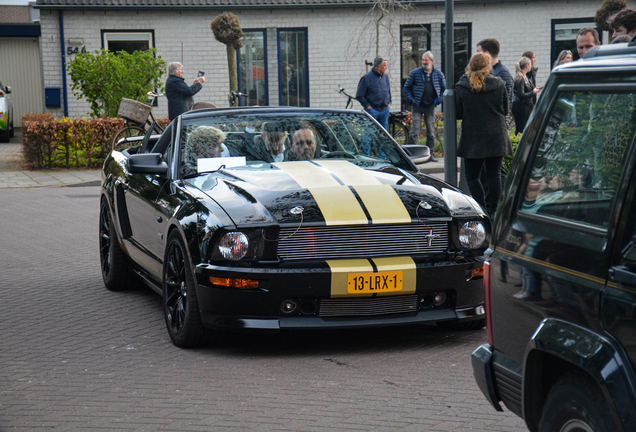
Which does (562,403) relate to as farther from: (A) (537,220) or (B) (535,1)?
(B) (535,1)

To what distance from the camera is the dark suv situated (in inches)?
94.6

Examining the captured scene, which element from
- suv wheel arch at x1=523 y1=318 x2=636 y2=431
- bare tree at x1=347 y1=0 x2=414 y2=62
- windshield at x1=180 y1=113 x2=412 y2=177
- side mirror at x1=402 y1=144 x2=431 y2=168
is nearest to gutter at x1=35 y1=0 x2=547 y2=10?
bare tree at x1=347 y1=0 x2=414 y2=62

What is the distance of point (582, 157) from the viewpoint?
2727 mm

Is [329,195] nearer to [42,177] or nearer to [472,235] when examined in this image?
[472,235]

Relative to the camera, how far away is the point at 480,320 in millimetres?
5547

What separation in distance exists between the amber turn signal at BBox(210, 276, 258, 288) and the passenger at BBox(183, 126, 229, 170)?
1331 mm

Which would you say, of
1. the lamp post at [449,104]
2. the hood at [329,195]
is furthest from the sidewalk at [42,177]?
the hood at [329,195]

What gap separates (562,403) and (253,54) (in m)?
22.4

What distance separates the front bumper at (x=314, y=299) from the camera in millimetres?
4852

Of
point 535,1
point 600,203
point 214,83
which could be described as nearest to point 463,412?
point 600,203

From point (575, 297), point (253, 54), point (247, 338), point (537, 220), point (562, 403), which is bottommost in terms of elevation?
point (247, 338)

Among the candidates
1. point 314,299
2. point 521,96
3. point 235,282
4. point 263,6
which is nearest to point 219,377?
point 235,282

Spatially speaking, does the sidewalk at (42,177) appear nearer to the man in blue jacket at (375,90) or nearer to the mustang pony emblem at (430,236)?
the man in blue jacket at (375,90)

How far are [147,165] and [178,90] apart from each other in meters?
10.2
